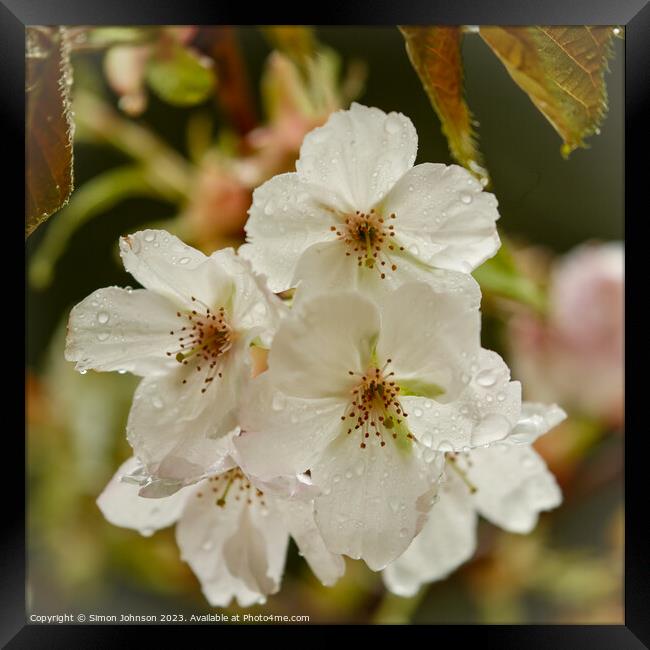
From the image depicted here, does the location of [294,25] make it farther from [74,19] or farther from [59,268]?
[59,268]

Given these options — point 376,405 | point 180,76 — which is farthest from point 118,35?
point 376,405

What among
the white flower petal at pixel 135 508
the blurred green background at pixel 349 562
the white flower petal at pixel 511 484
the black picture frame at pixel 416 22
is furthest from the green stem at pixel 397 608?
the white flower petal at pixel 135 508

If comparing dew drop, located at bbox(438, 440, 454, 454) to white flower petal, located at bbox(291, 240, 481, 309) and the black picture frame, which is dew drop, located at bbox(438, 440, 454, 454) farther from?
the black picture frame

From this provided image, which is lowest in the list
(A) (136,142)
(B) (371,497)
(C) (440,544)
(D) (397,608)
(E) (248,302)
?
(D) (397,608)

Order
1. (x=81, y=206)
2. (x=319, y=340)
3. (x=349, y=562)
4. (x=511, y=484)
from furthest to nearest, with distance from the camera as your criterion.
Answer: (x=349, y=562), (x=81, y=206), (x=511, y=484), (x=319, y=340)

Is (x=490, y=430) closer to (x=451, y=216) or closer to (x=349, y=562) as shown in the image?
(x=451, y=216)

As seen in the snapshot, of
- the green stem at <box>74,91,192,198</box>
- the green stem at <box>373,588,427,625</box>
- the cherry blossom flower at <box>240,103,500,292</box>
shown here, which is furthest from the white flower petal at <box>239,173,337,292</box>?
the green stem at <box>373,588,427,625</box>
